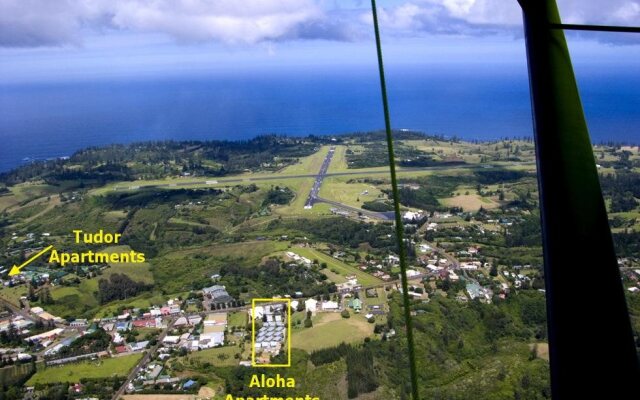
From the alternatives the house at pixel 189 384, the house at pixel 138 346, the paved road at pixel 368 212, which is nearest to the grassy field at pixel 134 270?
the house at pixel 138 346

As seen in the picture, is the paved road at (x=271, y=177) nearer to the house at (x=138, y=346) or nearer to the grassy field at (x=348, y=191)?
the grassy field at (x=348, y=191)

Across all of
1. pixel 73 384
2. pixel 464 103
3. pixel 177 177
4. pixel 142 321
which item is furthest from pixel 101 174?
pixel 464 103

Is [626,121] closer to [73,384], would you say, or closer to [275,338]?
[275,338]

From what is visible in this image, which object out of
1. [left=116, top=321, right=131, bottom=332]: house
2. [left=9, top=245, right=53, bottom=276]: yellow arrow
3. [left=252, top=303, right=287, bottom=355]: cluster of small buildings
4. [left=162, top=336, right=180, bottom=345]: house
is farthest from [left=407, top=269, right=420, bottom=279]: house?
[left=9, top=245, right=53, bottom=276]: yellow arrow

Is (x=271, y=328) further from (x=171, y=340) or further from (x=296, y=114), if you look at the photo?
(x=296, y=114)

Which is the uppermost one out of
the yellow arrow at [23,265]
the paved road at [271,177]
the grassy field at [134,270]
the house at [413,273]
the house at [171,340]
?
the paved road at [271,177]

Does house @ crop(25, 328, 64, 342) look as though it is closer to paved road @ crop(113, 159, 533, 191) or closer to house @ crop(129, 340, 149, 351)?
house @ crop(129, 340, 149, 351)

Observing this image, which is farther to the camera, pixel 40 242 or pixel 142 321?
pixel 40 242
